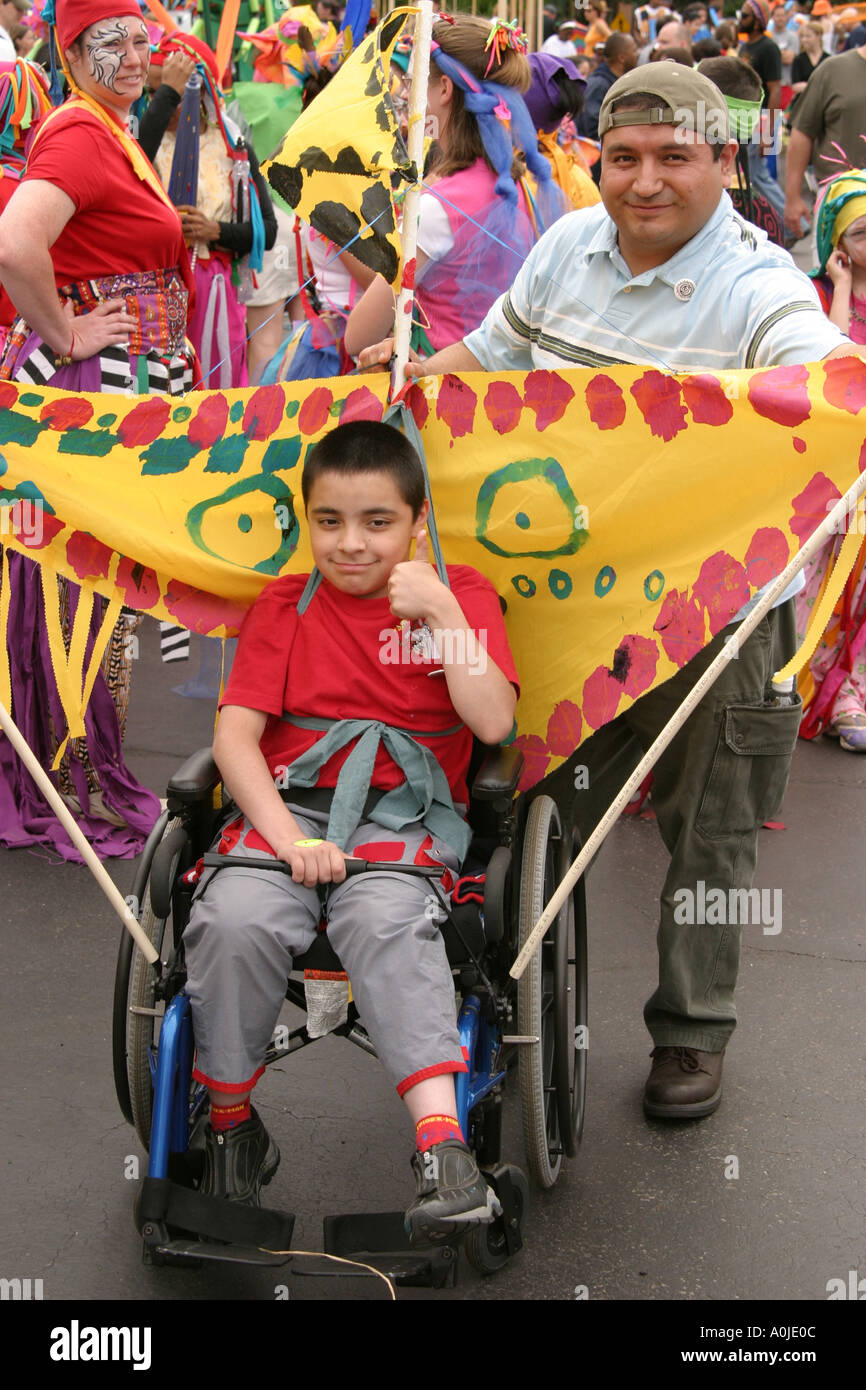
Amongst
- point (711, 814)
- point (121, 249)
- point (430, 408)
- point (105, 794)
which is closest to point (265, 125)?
point (121, 249)

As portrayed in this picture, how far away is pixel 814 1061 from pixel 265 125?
19.1 feet

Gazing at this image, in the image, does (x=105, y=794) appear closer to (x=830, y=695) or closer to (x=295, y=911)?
(x=295, y=911)

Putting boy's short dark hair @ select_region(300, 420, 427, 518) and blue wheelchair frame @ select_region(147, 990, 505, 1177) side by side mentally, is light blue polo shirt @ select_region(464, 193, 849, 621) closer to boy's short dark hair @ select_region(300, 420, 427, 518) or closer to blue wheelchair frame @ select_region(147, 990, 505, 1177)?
boy's short dark hair @ select_region(300, 420, 427, 518)

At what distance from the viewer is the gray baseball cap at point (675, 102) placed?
288 cm

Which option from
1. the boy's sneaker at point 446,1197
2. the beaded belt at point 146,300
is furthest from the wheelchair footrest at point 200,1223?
the beaded belt at point 146,300

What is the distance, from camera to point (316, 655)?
9.46 ft

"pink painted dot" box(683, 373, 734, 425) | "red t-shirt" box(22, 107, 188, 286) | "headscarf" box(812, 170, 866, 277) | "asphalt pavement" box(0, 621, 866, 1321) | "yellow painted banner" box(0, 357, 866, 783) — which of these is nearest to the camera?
"asphalt pavement" box(0, 621, 866, 1321)

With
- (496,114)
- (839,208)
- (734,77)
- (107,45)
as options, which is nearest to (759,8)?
(734,77)

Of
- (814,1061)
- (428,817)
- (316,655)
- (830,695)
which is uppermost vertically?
(830,695)

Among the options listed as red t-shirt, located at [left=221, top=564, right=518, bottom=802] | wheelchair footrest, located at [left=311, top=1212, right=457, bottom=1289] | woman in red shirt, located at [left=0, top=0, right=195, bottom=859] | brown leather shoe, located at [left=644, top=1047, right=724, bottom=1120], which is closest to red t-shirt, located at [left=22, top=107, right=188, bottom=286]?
woman in red shirt, located at [left=0, top=0, right=195, bottom=859]

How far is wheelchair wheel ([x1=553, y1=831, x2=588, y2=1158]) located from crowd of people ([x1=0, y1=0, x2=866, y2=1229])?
0.64 feet

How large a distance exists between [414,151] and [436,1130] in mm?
1816

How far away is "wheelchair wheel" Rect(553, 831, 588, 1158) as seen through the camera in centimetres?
271

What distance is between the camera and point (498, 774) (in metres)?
2.78
